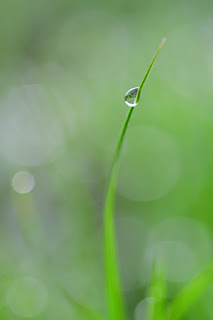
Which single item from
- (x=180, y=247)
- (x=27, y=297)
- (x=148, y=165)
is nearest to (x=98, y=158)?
(x=148, y=165)

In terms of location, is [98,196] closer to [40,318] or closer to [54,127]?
[54,127]

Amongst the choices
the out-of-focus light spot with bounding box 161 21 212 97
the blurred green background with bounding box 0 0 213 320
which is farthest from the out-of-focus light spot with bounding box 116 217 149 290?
the out-of-focus light spot with bounding box 161 21 212 97

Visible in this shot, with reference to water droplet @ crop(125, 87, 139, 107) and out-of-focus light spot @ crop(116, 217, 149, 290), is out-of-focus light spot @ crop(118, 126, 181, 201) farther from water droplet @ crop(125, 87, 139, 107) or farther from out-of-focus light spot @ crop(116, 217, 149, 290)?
water droplet @ crop(125, 87, 139, 107)

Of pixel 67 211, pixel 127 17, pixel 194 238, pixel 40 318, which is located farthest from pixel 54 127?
pixel 127 17

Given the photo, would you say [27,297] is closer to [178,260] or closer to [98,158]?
[178,260]

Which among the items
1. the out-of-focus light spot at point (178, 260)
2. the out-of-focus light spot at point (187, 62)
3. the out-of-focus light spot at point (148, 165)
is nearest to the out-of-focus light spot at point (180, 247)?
the out-of-focus light spot at point (178, 260)

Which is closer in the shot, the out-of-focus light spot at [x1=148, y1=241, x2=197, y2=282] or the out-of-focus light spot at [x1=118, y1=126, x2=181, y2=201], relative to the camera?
the out-of-focus light spot at [x1=148, y1=241, x2=197, y2=282]

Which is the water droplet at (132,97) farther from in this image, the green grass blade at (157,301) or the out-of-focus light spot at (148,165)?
the out-of-focus light spot at (148,165)
